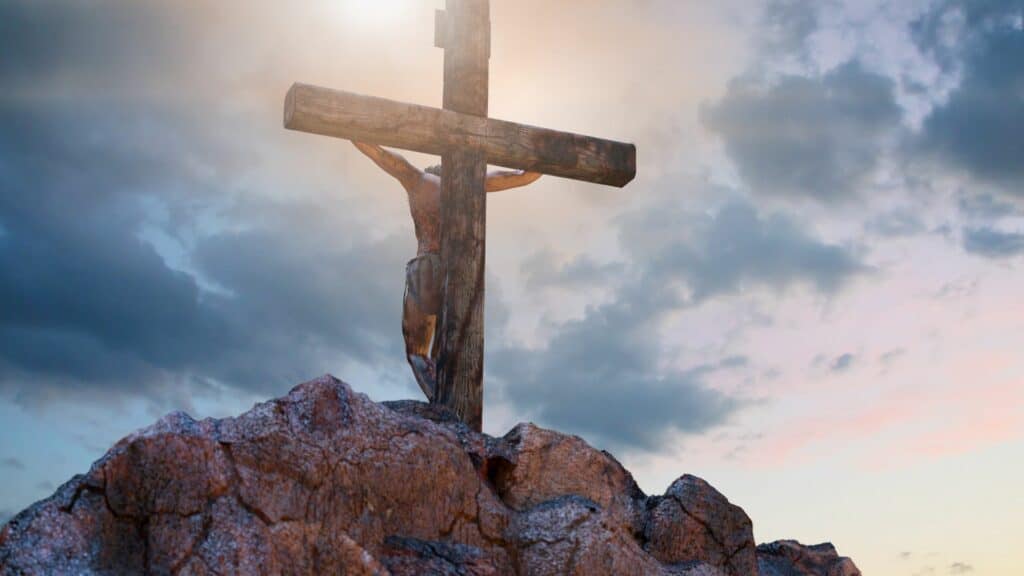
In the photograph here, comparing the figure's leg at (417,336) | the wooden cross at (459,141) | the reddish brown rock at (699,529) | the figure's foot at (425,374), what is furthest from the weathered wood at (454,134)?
the reddish brown rock at (699,529)

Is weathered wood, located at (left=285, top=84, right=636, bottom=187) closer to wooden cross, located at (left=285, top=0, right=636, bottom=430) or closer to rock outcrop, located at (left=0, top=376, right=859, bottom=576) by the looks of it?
wooden cross, located at (left=285, top=0, right=636, bottom=430)

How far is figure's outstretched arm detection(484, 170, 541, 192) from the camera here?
802 centimetres

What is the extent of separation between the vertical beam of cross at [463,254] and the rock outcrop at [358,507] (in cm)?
105

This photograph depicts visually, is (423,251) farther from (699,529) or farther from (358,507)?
(358,507)

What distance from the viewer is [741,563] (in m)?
6.32

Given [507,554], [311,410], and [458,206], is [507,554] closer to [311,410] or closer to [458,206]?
[311,410]

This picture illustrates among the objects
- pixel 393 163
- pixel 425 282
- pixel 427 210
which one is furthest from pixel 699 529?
pixel 393 163

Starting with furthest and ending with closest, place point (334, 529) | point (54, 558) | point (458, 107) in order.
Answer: point (458, 107), point (334, 529), point (54, 558)

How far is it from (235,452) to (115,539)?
0.61 meters

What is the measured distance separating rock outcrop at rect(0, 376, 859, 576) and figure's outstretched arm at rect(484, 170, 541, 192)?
2296mm

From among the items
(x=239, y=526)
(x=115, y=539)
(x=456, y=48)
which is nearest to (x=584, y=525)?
(x=239, y=526)

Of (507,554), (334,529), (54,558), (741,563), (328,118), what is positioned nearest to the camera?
(54,558)

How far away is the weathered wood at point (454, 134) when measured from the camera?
7230 millimetres

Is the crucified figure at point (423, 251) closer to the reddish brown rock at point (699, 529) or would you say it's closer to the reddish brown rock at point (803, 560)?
the reddish brown rock at point (699, 529)
